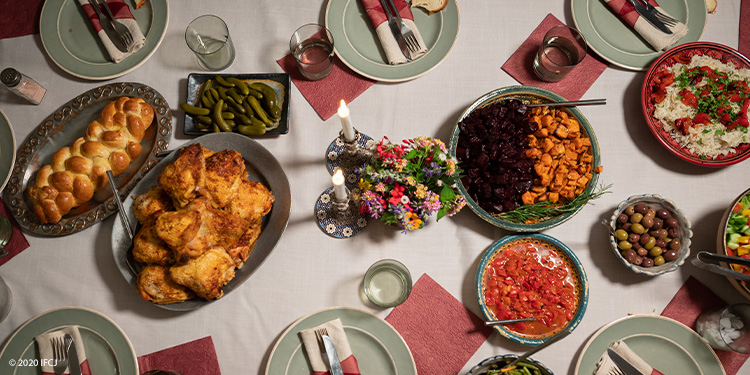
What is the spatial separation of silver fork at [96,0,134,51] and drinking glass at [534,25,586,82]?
2461mm

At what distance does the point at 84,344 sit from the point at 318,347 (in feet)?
4.17

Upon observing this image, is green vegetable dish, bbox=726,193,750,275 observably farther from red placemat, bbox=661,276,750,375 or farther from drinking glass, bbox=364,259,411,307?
drinking glass, bbox=364,259,411,307

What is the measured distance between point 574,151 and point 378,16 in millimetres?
1376

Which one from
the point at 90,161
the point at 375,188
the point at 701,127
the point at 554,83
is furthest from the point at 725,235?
the point at 90,161

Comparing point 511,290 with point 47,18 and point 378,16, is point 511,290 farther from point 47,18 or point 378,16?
point 47,18

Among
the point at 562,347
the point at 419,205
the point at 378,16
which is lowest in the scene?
the point at 562,347

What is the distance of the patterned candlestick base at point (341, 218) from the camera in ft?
7.57

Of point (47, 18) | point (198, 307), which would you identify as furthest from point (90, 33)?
point (198, 307)

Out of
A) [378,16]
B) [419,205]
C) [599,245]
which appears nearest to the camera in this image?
[419,205]

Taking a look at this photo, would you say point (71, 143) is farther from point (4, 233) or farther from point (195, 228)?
point (195, 228)

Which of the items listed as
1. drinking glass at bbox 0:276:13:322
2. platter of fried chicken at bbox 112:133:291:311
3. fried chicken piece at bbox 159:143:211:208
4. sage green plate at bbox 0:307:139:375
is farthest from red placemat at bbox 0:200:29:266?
fried chicken piece at bbox 159:143:211:208

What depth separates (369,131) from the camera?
2.46 m

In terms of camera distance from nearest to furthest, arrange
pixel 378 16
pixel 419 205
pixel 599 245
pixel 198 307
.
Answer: pixel 419 205 < pixel 198 307 < pixel 599 245 < pixel 378 16

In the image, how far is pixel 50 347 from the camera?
219cm
